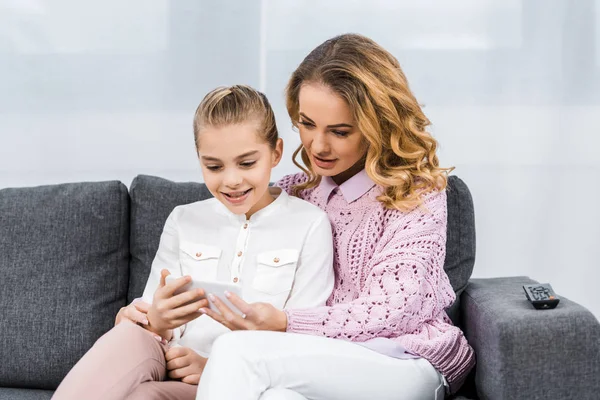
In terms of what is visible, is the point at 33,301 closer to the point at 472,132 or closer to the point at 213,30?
the point at 213,30

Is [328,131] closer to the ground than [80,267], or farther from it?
farther from it

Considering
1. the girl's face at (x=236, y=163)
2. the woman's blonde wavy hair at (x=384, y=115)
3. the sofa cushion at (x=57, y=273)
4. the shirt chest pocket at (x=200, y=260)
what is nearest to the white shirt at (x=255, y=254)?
the shirt chest pocket at (x=200, y=260)

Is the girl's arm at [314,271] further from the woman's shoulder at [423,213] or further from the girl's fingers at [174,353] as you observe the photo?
the girl's fingers at [174,353]

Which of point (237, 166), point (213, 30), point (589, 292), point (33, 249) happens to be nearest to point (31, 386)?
point (33, 249)

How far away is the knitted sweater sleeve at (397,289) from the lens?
1.88 meters

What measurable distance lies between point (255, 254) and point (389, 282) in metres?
0.35

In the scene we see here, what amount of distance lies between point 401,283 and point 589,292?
1.50m

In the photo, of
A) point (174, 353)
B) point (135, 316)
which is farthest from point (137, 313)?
point (174, 353)

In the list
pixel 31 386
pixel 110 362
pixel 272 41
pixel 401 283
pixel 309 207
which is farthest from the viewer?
pixel 272 41

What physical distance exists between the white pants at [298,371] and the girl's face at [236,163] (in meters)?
0.39

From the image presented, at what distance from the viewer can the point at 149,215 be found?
2430 mm

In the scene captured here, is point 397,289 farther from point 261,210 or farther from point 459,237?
point 459,237

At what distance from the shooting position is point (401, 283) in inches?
75.4

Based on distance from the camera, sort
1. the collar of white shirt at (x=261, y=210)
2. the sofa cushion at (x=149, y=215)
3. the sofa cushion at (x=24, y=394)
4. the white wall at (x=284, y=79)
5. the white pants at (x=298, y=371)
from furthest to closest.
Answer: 1. the white wall at (x=284, y=79)
2. the sofa cushion at (x=149, y=215)
3. the sofa cushion at (x=24, y=394)
4. the collar of white shirt at (x=261, y=210)
5. the white pants at (x=298, y=371)
